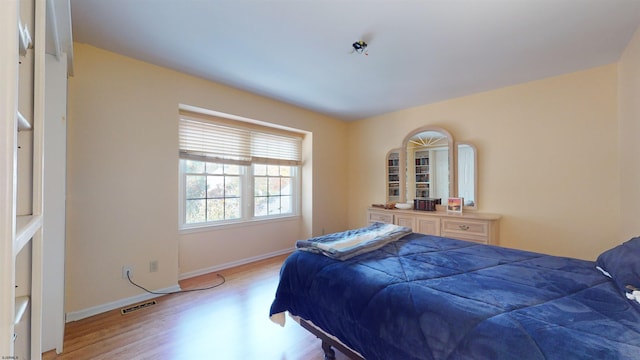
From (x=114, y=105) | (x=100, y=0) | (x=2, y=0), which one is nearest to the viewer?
(x=2, y=0)

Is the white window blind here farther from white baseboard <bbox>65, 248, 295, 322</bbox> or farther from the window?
white baseboard <bbox>65, 248, 295, 322</bbox>

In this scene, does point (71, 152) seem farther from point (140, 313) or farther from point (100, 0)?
point (140, 313)

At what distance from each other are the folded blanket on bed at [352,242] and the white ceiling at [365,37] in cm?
167

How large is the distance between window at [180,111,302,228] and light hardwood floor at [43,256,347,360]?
1132 mm

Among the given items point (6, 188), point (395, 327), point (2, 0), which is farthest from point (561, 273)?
point (2, 0)

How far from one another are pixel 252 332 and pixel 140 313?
114cm

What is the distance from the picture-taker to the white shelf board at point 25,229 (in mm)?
694

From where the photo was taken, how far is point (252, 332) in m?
2.08

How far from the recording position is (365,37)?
2.17 m

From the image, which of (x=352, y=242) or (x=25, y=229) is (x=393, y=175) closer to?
(x=352, y=242)

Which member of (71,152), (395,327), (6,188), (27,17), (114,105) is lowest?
(395,327)

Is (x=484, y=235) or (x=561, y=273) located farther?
(x=484, y=235)

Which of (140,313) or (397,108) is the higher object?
(397,108)

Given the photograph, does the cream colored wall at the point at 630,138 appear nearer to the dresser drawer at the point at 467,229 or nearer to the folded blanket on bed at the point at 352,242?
the dresser drawer at the point at 467,229
